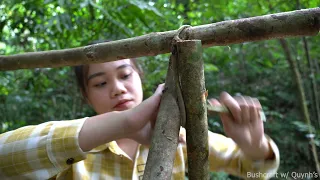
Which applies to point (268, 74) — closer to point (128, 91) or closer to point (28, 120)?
point (28, 120)

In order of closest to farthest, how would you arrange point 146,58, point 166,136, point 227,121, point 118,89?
point 166,136, point 227,121, point 118,89, point 146,58

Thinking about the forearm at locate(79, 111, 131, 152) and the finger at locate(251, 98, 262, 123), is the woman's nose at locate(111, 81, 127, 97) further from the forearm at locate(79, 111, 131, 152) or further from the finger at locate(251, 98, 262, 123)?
the finger at locate(251, 98, 262, 123)

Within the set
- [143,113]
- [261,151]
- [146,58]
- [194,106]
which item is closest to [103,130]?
[143,113]

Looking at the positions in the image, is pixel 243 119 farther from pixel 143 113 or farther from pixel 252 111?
pixel 143 113

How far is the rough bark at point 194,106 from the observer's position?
44 centimetres

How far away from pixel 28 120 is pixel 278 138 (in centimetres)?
197

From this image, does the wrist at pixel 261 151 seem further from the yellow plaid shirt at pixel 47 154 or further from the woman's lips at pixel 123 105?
the woman's lips at pixel 123 105

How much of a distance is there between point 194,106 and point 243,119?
13 centimetres

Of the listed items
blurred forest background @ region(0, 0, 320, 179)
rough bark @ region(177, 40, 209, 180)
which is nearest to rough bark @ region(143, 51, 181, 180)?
rough bark @ region(177, 40, 209, 180)

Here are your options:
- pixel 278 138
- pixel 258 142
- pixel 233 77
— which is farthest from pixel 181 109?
pixel 233 77

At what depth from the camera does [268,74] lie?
3180 mm

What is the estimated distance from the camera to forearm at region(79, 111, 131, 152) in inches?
21.1

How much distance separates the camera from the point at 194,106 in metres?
0.45

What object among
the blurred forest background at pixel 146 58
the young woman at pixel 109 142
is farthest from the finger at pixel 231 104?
the blurred forest background at pixel 146 58
